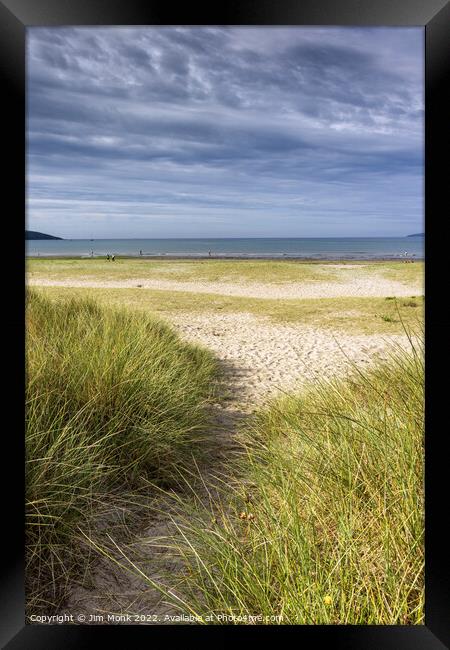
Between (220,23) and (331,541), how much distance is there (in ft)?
5.30

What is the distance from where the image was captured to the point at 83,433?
2150 millimetres

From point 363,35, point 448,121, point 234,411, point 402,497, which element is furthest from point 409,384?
point 363,35

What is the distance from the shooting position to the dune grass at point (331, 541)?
4.07 ft

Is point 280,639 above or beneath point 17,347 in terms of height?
beneath

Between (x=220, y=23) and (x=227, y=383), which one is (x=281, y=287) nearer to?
(x=227, y=383)

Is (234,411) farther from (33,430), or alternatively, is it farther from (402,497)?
(402,497)

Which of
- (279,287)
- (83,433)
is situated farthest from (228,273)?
(83,433)

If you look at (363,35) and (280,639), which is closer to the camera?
(280,639)

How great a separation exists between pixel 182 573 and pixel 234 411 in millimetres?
1970

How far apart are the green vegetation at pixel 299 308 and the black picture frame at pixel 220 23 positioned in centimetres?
557

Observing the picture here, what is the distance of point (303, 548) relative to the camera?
4.38 feet

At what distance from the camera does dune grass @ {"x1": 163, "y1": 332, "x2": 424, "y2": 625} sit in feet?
4.07

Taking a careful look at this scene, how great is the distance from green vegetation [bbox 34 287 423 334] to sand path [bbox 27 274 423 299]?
3.60ft

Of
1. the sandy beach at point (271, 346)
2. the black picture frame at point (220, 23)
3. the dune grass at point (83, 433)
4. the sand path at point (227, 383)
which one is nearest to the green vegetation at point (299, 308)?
the sandy beach at point (271, 346)
